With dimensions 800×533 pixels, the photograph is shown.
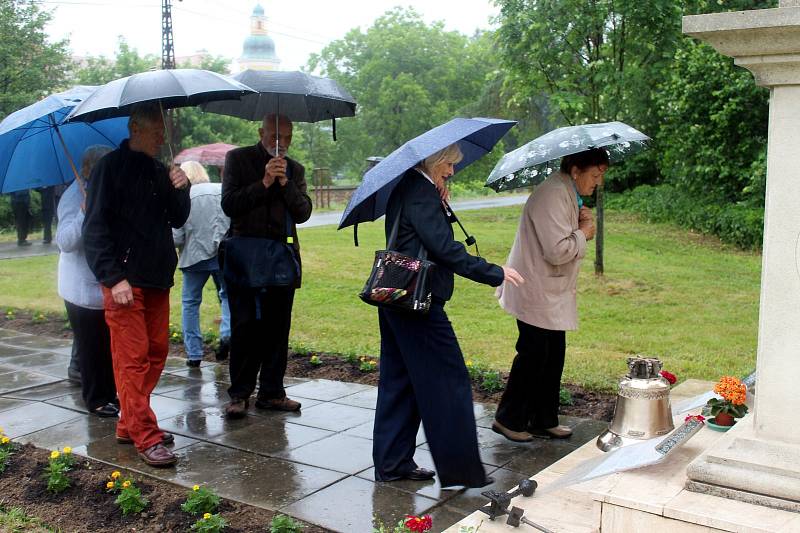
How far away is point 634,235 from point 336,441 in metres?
12.9

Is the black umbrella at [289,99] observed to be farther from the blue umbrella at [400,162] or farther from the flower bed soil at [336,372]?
the flower bed soil at [336,372]

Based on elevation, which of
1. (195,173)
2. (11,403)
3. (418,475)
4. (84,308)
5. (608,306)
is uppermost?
(195,173)

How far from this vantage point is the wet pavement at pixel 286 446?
4152 millimetres

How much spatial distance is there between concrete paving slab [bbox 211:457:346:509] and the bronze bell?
4.95ft

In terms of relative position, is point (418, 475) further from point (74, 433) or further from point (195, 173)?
point (195, 173)

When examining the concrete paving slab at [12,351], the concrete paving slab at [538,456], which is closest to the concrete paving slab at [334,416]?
the concrete paving slab at [538,456]

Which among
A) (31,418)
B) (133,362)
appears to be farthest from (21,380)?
(133,362)

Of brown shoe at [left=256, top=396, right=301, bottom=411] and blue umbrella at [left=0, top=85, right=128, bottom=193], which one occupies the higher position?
blue umbrella at [left=0, top=85, right=128, bottom=193]

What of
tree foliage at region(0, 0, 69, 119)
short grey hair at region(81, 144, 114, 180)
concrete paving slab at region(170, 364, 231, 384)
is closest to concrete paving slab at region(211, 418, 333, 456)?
concrete paving slab at region(170, 364, 231, 384)

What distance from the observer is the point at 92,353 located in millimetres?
5793

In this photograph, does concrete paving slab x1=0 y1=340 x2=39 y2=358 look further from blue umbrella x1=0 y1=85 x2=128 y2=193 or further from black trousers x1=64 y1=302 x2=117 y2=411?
blue umbrella x1=0 y1=85 x2=128 y2=193

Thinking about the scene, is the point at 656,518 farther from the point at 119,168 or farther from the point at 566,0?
the point at 566,0

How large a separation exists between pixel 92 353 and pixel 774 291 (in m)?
4.38

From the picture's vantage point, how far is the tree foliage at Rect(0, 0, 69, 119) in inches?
583
